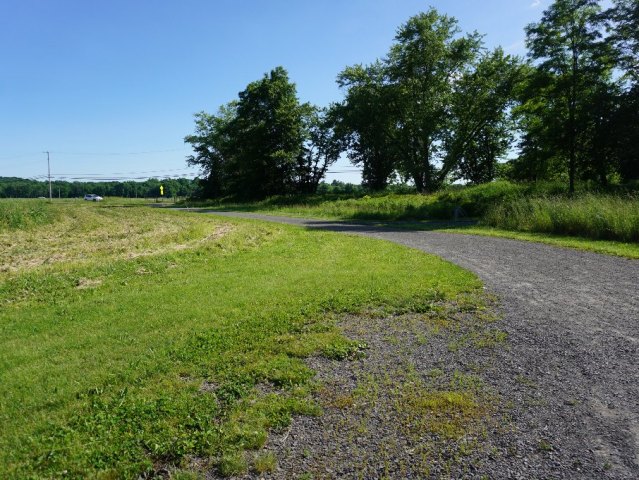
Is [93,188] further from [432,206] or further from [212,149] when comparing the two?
[432,206]

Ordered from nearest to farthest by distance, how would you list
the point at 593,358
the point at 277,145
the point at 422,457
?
the point at 422,457 < the point at 593,358 < the point at 277,145

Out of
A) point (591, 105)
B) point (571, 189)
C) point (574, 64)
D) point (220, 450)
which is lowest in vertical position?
point (220, 450)

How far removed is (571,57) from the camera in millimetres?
24203

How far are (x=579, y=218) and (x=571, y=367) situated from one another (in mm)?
11862

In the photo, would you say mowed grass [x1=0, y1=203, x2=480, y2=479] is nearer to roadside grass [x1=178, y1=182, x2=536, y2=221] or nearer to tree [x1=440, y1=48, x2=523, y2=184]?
roadside grass [x1=178, y1=182, x2=536, y2=221]

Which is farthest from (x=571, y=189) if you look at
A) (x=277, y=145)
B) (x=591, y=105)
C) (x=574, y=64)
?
(x=277, y=145)

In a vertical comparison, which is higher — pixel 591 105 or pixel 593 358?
pixel 591 105

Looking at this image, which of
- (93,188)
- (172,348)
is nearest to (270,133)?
(172,348)

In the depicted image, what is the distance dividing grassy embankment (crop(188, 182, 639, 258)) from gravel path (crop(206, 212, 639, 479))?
13.6ft

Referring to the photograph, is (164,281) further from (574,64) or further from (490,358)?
(574,64)

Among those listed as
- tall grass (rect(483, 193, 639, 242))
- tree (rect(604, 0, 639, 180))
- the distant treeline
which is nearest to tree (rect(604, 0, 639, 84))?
tree (rect(604, 0, 639, 180))

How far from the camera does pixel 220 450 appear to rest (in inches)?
127

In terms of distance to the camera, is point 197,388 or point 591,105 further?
point 591,105

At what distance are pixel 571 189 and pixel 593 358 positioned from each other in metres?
21.9
